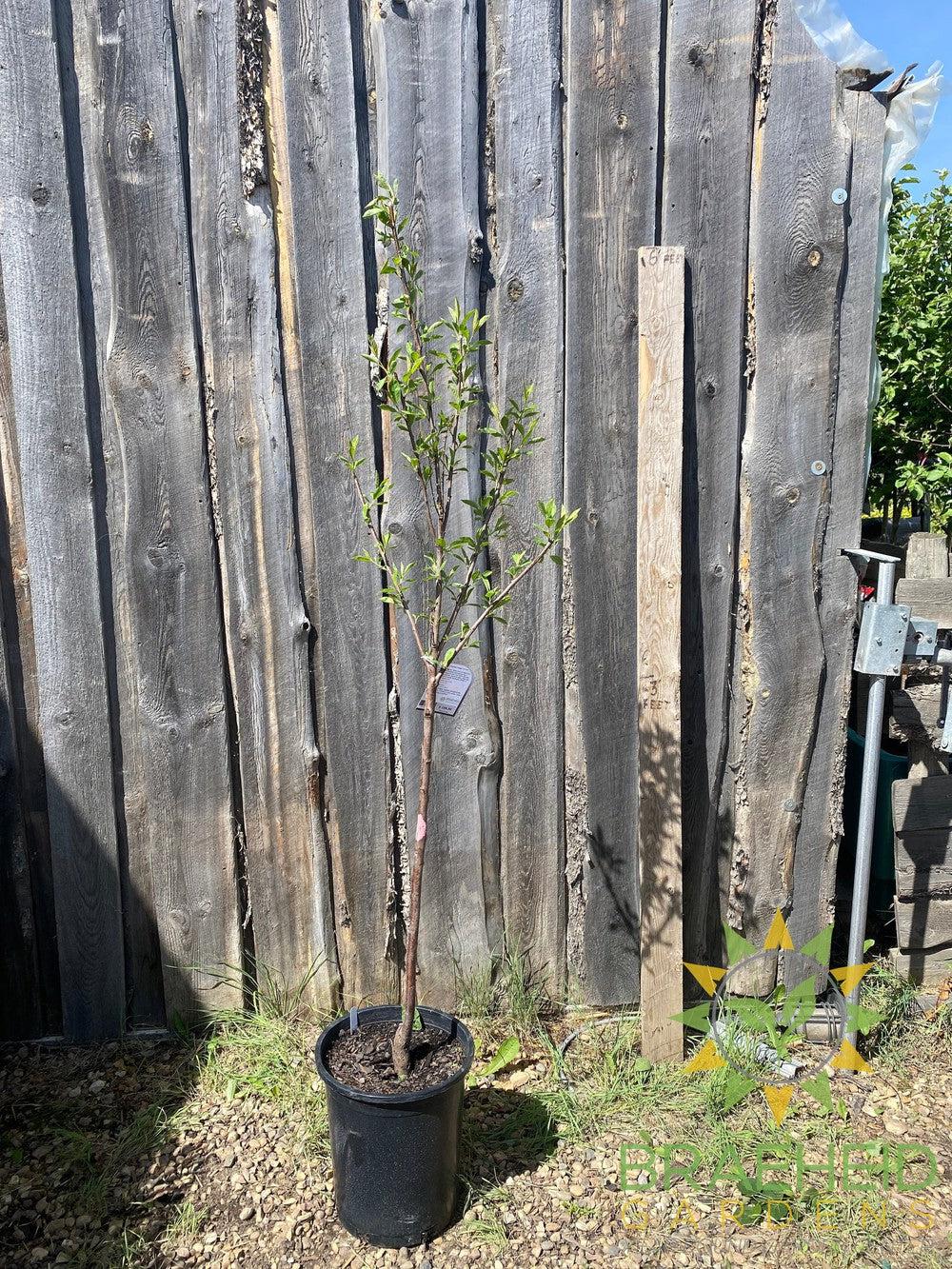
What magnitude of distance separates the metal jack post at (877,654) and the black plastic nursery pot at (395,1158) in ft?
4.12

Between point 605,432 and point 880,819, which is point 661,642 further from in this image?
point 880,819

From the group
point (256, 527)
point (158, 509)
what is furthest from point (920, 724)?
point (158, 509)

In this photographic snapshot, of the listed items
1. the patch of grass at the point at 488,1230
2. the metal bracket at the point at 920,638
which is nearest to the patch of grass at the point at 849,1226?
the patch of grass at the point at 488,1230

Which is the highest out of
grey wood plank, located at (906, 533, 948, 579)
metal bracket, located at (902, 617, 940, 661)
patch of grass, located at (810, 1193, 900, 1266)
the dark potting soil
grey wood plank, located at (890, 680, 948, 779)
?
grey wood plank, located at (906, 533, 948, 579)

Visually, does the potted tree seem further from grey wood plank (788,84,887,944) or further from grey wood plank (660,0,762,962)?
grey wood plank (788,84,887,944)

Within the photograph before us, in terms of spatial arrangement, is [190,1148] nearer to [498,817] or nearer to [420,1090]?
[420,1090]

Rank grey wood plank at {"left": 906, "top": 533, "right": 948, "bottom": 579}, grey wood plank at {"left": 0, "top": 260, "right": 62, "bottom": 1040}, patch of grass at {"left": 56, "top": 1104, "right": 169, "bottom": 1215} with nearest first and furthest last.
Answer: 1. patch of grass at {"left": 56, "top": 1104, "right": 169, "bottom": 1215}
2. grey wood plank at {"left": 0, "top": 260, "right": 62, "bottom": 1040}
3. grey wood plank at {"left": 906, "top": 533, "right": 948, "bottom": 579}

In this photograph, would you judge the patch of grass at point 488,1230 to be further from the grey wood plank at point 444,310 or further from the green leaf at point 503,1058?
the grey wood plank at point 444,310

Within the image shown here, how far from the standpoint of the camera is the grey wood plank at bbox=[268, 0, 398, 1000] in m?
2.38

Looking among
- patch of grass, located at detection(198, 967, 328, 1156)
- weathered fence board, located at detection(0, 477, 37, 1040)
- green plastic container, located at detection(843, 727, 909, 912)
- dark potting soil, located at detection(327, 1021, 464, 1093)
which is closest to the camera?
dark potting soil, located at detection(327, 1021, 464, 1093)

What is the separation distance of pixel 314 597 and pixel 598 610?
0.82 meters

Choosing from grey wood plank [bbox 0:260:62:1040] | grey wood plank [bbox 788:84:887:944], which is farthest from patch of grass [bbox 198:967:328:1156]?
grey wood plank [bbox 788:84:887:944]

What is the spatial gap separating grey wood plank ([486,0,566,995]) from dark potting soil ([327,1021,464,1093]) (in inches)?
24.0

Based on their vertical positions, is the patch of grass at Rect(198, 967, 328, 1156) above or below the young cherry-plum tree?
below
